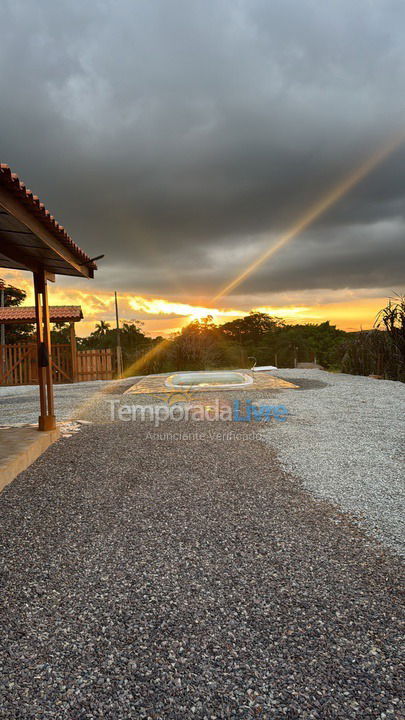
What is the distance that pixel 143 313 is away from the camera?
24.1 m

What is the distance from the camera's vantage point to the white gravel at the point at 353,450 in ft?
10.5

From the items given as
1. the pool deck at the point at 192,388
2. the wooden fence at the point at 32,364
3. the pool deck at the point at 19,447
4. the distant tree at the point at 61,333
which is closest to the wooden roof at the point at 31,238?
the pool deck at the point at 19,447

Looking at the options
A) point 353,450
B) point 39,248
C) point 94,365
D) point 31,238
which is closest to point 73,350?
point 94,365

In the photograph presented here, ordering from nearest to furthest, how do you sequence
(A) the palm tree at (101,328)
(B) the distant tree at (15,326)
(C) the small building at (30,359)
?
1. (C) the small building at (30,359)
2. (B) the distant tree at (15,326)
3. (A) the palm tree at (101,328)

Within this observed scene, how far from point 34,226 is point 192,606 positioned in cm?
340

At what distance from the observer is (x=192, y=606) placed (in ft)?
6.55

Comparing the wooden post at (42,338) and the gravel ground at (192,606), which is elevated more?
the wooden post at (42,338)

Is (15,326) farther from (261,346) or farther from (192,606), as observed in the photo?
(192,606)

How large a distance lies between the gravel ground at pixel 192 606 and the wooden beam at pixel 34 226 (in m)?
2.36

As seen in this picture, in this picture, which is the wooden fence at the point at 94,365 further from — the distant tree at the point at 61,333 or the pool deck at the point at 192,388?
the distant tree at the point at 61,333

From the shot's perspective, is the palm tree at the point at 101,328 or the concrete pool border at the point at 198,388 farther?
the palm tree at the point at 101,328

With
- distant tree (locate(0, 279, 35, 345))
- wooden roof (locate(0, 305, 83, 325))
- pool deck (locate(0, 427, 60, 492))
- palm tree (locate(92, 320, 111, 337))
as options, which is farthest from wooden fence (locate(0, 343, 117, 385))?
palm tree (locate(92, 320, 111, 337))

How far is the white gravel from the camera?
321cm

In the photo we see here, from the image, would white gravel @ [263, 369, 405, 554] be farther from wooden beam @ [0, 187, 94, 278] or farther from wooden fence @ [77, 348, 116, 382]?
wooden fence @ [77, 348, 116, 382]
